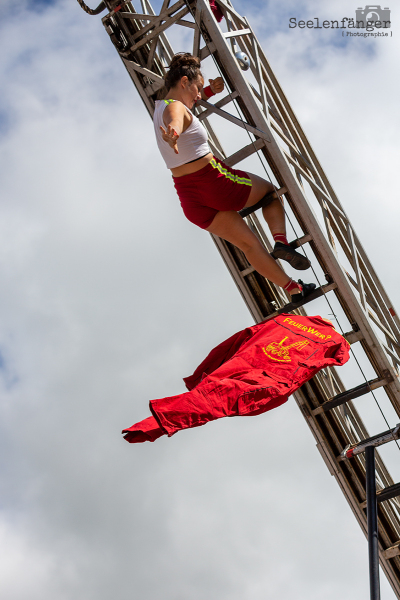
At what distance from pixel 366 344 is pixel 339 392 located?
729mm

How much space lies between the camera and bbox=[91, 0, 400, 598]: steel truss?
486cm

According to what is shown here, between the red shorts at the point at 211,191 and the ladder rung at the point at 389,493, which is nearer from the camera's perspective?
the red shorts at the point at 211,191

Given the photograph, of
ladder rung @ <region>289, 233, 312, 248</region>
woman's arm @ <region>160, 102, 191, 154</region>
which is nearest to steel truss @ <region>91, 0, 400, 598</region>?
ladder rung @ <region>289, 233, 312, 248</region>

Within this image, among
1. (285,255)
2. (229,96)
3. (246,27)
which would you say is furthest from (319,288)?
(246,27)

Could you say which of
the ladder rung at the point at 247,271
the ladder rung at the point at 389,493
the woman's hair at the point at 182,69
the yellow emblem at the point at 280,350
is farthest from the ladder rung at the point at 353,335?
the woman's hair at the point at 182,69

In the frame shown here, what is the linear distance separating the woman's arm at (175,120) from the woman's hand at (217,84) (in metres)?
0.58

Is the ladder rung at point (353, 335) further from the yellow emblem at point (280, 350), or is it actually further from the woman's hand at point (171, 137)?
the woman's hand at point (171, 137)

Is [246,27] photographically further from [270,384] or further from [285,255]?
[270,384]

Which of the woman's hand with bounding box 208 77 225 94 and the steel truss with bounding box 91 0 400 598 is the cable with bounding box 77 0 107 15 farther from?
the woman's hand with bounding box 208 77 225 94

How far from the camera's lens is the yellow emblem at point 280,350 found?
421 cm

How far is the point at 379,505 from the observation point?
17.4 feet

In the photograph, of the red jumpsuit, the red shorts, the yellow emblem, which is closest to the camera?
the red jumpsuit

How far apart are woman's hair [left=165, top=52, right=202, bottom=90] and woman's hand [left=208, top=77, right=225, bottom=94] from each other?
0.26m

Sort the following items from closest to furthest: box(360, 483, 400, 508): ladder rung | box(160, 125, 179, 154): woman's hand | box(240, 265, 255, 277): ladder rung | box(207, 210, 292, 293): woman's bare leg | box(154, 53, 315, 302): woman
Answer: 1. box(160, 125, 179, 154): woman's hand
2. box(154, 53, 315, 302): woman
3. box(207, 210, 292, 293): woman's bare leg
4. box(360, 483, 400, 508): ladder rung
5. box(240, 265, 255, 277): ladder rung
